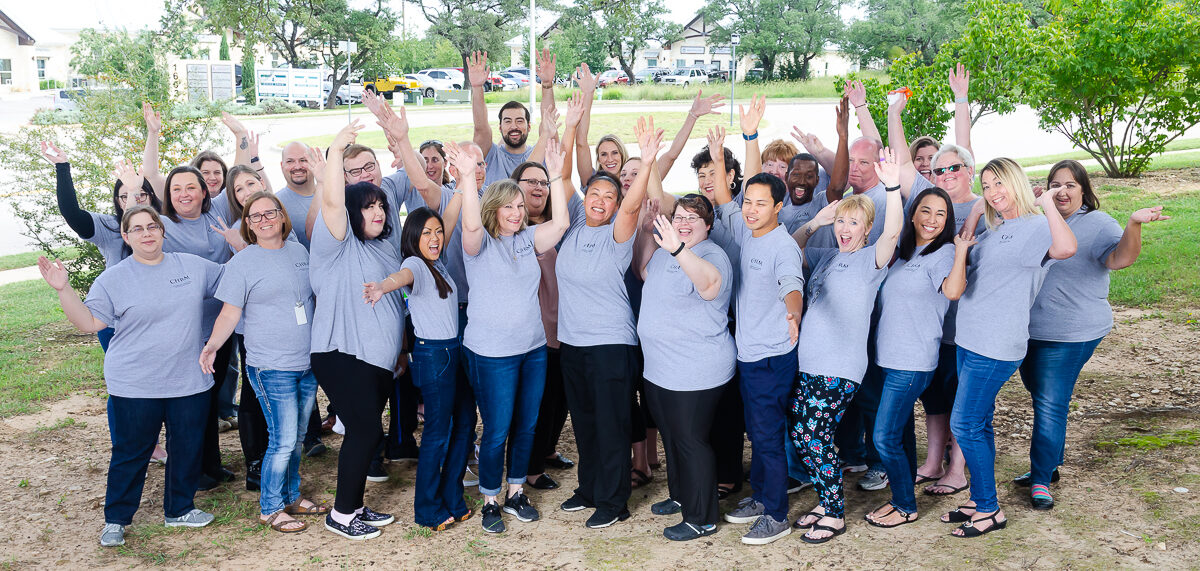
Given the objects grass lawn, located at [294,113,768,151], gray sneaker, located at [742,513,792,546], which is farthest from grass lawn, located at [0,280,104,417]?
grass lawn, located at [294,113,768,151]

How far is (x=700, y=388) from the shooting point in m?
4.80

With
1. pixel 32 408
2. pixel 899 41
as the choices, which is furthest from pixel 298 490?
pixel 899 41

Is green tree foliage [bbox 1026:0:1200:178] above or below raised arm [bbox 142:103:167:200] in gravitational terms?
above

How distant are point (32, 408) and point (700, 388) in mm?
5656

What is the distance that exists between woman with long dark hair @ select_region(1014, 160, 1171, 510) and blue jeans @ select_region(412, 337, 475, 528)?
3162 millimetres

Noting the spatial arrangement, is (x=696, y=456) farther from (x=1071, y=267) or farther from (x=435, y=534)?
(x=1071, y=267)

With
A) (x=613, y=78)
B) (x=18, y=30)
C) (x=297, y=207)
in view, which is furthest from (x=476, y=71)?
(x=18, y=30)

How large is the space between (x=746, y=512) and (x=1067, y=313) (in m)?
2.04

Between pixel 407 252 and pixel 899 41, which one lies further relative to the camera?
pixel 899 41

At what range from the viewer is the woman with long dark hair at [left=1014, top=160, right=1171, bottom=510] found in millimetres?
5051

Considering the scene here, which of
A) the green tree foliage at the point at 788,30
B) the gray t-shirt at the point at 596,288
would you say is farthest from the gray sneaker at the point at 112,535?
the green tree foliage at the point at 788,30

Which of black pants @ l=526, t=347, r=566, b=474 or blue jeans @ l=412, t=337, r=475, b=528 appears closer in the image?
blue jeans @ l=412, t=337, r=475, b=528

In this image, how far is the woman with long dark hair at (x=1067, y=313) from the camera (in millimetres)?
5051

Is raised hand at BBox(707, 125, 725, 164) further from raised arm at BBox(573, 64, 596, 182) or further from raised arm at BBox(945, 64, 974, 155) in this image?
raised arm at BBox(945, 64, 974, 155)
